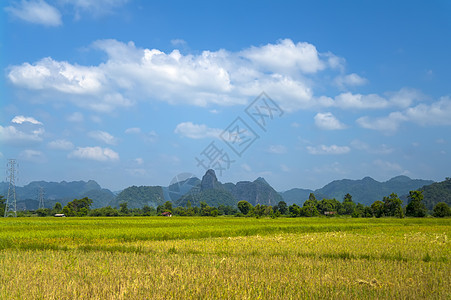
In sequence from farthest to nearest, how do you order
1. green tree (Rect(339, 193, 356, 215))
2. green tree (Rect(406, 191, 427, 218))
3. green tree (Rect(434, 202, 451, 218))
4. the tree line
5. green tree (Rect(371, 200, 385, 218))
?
green tree (Rect(339, 193, 356, 215)) → green tree (Rect(371, 200, 385, 218)) → the tree line → green tree (Rect(406, 191, 427, 218)) → green tree (Rect(434, 202, 451, 218))

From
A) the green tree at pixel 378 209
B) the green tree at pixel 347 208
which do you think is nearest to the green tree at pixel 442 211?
the green tree at pixel 378 209

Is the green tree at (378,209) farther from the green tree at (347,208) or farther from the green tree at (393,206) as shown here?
the green tree at (347,208)

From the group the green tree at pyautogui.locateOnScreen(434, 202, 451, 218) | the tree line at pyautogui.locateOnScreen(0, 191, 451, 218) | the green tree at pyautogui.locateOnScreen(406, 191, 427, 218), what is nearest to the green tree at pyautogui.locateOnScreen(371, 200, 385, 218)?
the tree line at pyautogui.locateOnScreen(0, 191, 451, 218)

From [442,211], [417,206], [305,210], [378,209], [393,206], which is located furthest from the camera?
[305,210]

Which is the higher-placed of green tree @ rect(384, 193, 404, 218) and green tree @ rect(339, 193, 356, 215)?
green tree @ rect(384, 193, 404, 218)

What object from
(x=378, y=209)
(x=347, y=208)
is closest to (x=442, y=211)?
(x=378, y=209)

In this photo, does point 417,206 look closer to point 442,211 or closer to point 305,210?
point 442,211

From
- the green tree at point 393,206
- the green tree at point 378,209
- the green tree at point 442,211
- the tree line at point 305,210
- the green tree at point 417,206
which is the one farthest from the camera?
the green tree at point 378,209

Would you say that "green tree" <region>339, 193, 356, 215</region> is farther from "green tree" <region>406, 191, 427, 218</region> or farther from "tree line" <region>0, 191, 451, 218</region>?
"green tree" <region>406, 191, 427, 218</region>

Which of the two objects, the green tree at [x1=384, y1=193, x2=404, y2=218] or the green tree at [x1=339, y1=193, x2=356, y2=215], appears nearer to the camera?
the green tree at [x1=384, y1=193, x2=404, y2=218]

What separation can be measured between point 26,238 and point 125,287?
1401cm

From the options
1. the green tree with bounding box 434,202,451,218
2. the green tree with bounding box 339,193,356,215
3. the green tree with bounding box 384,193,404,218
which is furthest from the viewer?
the green tree with bounding box 339,193,356,215

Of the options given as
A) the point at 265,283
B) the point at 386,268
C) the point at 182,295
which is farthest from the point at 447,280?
the point at 182,295

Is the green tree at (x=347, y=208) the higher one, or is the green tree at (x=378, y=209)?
the green tree at (x=378, y=209)
